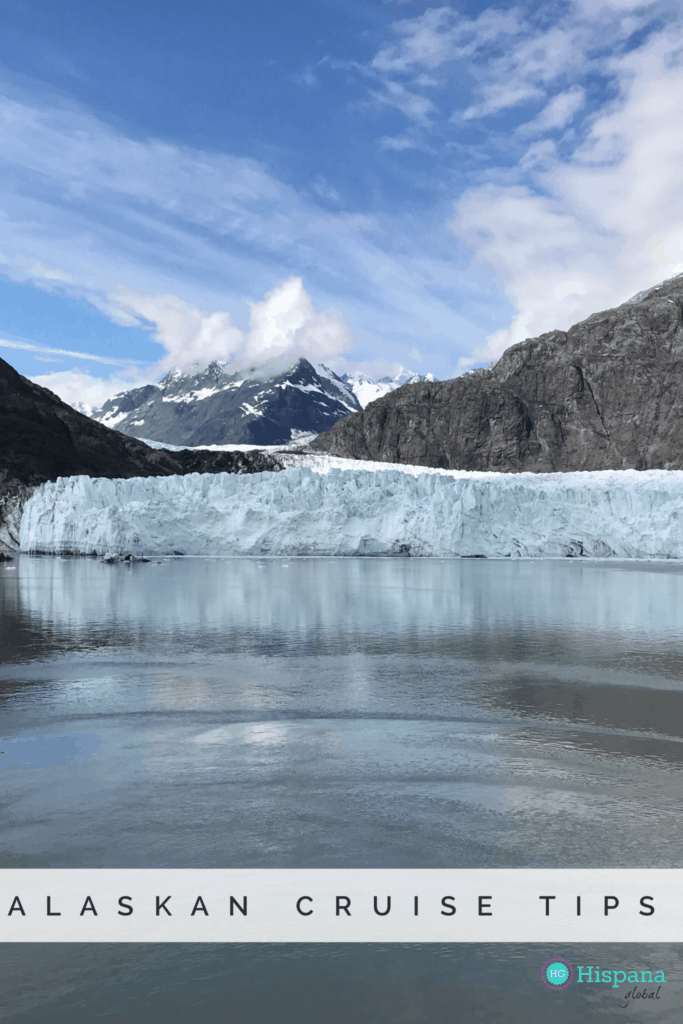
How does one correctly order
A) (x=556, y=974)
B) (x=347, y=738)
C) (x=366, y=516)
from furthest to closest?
(x=366, y=516) < (x=347, y=738) < (x=556, y=974)

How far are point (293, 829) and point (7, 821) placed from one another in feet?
6.82

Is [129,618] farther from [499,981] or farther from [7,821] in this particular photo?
[499,981]

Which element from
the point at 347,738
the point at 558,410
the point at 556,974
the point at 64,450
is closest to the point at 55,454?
the point at 64,450

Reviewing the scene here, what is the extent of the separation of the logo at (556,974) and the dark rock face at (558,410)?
319 feet

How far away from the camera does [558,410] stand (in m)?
104

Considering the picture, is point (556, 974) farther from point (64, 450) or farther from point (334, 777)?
point (64, 450)

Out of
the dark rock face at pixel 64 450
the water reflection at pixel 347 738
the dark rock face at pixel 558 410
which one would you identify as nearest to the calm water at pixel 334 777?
the water reflection at pixel 347 738

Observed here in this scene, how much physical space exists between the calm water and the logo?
0.23 feet

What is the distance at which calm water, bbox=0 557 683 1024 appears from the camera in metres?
3.82

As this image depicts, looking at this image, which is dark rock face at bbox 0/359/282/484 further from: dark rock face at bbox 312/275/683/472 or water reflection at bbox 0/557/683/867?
water reflection at bbox 0/557/683/867

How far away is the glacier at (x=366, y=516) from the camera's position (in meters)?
43.1

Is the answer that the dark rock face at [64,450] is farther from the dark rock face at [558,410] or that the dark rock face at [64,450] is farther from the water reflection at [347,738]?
the water reflection at [347,738]

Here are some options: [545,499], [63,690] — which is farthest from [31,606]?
[545,499]

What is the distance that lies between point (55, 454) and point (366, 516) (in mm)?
32964
